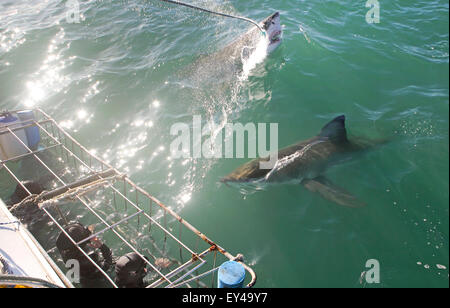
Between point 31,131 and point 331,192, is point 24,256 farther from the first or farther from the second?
point 331,192

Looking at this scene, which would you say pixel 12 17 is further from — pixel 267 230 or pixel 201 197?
pixel 267 230

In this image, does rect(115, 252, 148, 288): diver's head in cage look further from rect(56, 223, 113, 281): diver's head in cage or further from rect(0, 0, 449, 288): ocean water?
rect(0, 0, 449, 288): ocean water

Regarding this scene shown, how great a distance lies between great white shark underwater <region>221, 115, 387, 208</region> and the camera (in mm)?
6688

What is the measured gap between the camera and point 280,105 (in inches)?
340

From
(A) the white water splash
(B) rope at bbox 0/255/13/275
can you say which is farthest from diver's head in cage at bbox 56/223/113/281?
(A) the white water splash

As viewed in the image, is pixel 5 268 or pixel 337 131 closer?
pixel 5 268

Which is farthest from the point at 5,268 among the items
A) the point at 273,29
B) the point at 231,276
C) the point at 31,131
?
the point at 273,29

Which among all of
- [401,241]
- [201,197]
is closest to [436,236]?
[401,241]

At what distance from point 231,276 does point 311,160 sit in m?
3.98

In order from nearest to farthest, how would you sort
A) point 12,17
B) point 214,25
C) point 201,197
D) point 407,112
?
point 201,197, point 407,112, point 214,25, point 12,17

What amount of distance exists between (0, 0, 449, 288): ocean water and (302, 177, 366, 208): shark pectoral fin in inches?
7.1

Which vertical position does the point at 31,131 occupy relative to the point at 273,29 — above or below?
below

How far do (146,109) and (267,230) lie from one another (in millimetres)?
5304

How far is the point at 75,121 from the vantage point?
9.12 m
